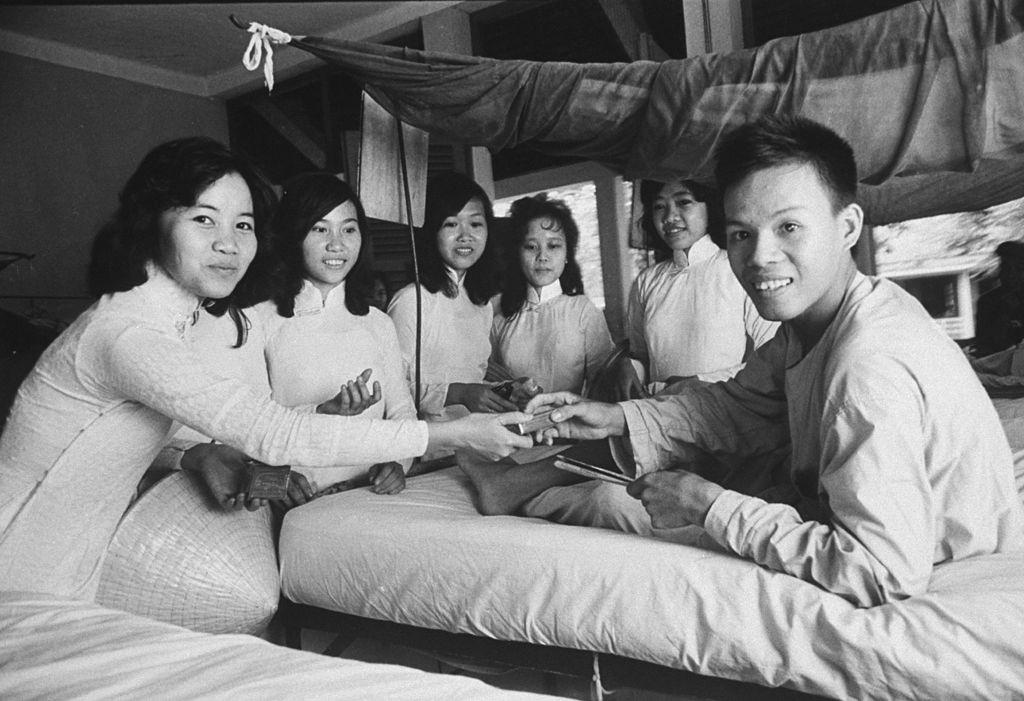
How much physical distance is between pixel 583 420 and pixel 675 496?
406 mm

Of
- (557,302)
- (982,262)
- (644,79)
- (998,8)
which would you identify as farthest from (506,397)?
(982,262)

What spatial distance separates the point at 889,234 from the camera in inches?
129

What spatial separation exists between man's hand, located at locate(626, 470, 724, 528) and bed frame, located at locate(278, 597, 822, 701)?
0.28m

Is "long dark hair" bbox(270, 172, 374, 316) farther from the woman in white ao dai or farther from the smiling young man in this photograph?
the smiling young man

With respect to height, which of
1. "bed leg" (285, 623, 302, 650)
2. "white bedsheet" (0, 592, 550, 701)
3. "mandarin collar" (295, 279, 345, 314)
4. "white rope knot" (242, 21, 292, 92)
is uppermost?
"white rope knot" (242, 21, 292, 92)

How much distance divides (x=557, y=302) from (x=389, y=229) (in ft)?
3.79

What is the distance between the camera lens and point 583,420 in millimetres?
1754

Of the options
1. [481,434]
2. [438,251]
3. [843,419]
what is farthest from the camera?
[438,251]

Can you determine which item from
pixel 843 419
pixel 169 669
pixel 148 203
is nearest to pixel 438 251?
pixel 148 203

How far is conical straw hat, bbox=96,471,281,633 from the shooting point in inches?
67.9

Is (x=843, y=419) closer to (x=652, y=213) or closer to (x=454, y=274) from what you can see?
(x=652, y=213)

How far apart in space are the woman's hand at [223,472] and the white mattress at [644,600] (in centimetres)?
18

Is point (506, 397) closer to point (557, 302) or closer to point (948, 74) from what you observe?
point (557, 302)

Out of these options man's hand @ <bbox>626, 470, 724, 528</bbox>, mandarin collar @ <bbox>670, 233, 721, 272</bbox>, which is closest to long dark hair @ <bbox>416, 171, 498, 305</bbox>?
mandarin collar @ <bbox>670, 233, 721, 272</bbox>
